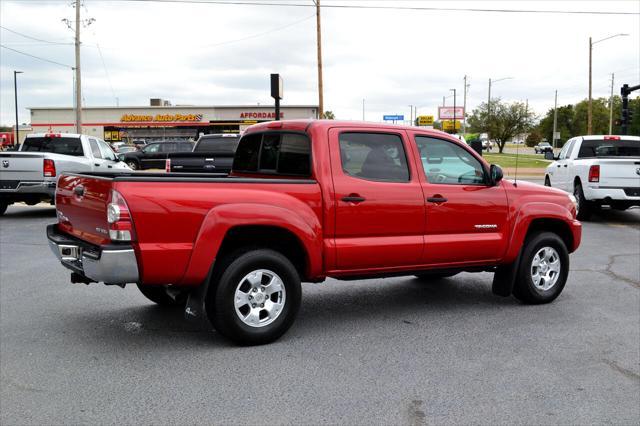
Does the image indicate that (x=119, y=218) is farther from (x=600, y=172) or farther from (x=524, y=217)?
(x=600, y=172)

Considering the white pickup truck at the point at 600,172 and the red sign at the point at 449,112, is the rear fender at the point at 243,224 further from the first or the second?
the red sign at the point at 449,112

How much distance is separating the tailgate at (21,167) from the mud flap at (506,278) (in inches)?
422

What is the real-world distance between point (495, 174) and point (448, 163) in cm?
51

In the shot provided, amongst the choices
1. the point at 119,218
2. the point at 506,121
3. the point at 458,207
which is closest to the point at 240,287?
the point at 119,218

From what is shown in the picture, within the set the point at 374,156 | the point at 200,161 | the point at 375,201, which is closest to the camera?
the point at 375,201

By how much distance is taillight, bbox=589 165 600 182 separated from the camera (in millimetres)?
14264

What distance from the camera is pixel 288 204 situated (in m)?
5.58

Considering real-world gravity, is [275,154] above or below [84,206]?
above

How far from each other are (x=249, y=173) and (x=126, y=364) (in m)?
2.56

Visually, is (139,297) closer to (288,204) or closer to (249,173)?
(249,173)

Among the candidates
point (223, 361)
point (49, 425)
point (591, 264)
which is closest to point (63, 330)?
point (223, 361)

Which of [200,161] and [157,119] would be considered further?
[157,119]

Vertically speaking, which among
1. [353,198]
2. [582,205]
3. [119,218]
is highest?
[353,198]

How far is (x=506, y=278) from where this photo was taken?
7.09 meters
